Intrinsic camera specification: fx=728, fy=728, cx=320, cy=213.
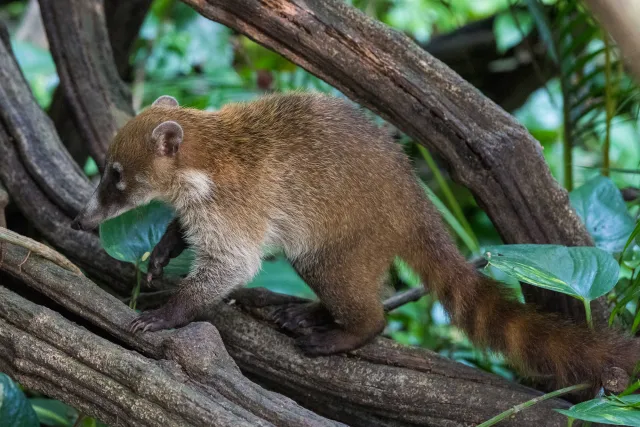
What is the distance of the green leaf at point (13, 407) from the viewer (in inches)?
98.0

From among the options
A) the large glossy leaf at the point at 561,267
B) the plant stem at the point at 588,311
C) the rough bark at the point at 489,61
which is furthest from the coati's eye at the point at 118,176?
the rough bark at the point at 489,61

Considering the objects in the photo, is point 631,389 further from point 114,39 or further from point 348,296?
point 114,39

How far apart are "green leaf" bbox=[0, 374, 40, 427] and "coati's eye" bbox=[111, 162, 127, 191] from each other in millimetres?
1143

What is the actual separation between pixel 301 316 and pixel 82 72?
1.99 meters

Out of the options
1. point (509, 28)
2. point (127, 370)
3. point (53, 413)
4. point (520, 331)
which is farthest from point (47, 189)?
point (509, 28)

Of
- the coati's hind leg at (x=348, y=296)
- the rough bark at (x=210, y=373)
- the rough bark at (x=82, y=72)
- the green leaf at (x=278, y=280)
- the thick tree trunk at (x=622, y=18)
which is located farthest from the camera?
the green leaf at (x=278, y=280)

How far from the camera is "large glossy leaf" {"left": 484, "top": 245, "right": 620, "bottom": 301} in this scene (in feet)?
8.96

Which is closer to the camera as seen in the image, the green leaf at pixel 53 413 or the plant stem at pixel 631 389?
the plant stem at pixel 631 389

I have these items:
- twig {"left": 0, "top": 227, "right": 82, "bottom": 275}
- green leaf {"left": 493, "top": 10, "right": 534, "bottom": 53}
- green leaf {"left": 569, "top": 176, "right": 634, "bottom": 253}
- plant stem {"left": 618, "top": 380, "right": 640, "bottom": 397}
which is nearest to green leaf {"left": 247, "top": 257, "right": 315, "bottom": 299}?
twig {"left": 0, "top": 227, "right": 82, "bottom": 275}

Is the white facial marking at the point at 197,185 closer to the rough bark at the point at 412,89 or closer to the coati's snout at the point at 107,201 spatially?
the coati's snout at the point at 107,201

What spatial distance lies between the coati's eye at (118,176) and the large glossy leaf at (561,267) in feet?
5.57

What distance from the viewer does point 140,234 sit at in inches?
136

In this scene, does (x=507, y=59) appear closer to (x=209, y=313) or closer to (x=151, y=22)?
(x=151, y=22)

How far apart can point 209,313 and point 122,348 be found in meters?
0.69
